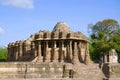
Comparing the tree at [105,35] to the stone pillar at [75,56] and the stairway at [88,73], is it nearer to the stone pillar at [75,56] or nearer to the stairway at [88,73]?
the stone pillar at [75,56]

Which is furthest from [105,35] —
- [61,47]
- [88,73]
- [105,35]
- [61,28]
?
[88,73]

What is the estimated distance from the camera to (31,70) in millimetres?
22391

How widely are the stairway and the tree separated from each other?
16.9 meters

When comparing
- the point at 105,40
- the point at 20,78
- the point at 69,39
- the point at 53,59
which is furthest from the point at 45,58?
the point at 105,40

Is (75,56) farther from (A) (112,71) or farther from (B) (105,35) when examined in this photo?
(B) (105,35)

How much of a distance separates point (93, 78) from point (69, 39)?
6874mm

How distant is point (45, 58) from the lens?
31.2 meters

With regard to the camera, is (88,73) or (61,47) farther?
(61,47)

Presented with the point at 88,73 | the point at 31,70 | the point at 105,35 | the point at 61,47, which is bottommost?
the point at 88,73

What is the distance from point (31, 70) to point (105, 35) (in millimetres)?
25986

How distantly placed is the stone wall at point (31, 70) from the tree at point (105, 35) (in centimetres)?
2229

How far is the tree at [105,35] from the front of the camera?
147ft

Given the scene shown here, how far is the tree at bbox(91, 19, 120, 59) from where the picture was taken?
147ft

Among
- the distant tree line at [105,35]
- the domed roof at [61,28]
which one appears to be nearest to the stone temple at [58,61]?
the domed roof at [61,28]
